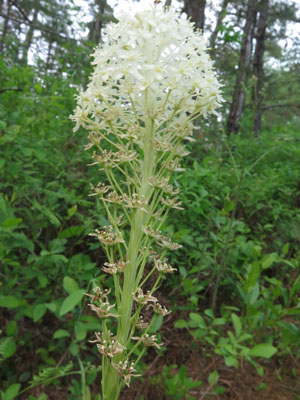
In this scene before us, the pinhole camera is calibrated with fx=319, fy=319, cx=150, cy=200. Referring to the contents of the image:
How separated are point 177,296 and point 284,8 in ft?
51.5

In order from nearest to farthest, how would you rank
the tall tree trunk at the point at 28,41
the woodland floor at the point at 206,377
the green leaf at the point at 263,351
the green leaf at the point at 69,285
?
the green leaf at the point at 69,285 < the green leaf at the point at 263,351 < the woodland floor at the point at 206,377 < the tall tree trunk at the point at 28,41

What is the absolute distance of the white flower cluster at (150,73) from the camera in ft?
4.21

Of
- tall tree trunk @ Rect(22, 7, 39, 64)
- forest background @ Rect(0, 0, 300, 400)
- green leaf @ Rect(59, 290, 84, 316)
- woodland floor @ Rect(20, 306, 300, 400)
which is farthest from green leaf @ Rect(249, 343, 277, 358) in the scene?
tall tree trunk @ Rect(22, 7, 39, 64)

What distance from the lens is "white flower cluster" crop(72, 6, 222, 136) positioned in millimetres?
1283

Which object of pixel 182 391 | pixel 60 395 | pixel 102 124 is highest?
pixel 102 124

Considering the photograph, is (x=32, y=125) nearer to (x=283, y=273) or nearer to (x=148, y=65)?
(x=148, y=65)

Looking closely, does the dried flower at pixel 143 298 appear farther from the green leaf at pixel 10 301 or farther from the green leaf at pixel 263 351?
the green leaf at pixel 263 351

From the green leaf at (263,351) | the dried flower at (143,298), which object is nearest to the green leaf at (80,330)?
the dried flower at (143,298)

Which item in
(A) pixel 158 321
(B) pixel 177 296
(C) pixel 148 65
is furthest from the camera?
(B) pixel 177 296

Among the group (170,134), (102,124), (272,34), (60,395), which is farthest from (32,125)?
(272,34)

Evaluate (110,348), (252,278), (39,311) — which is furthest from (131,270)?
(252,278)

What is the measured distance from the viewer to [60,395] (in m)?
2.35

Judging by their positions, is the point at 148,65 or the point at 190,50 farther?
the point at 190,50

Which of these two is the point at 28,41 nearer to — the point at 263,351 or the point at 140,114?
the point at 140,114
